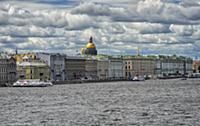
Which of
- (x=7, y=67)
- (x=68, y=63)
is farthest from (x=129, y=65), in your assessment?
(x=7, y=67)

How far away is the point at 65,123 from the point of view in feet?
101

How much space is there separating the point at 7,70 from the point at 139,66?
7389cm

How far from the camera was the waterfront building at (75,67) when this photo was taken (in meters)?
136

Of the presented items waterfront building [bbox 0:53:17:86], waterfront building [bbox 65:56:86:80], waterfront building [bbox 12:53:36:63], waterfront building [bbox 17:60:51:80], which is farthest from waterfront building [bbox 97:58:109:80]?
waterfront building [bbox 0:53:17:86]

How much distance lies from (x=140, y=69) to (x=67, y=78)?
45.9 metres

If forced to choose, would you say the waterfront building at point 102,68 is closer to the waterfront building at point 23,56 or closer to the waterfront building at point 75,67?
the waterfront building at point 75,67

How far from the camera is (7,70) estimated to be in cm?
10631

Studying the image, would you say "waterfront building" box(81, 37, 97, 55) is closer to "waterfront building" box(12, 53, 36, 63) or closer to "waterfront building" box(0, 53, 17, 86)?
"waterfront building" box(12, 53, 36, 63)

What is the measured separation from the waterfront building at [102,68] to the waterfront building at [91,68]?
178cm

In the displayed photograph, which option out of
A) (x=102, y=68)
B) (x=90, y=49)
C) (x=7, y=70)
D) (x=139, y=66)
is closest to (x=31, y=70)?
(x=7, y=70)

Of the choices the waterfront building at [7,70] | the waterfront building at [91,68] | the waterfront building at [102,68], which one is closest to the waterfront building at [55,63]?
the waterfront building at [91,68]

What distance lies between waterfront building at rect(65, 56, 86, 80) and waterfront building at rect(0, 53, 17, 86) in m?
26.3

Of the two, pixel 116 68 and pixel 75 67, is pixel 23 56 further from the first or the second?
pixel 116 68

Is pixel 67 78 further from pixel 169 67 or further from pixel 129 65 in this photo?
pixel 169 67
